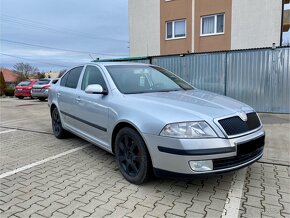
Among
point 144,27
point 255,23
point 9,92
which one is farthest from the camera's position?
point 9,92

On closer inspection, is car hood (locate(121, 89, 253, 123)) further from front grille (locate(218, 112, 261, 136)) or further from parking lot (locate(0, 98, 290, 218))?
parking lot (locate(0, 98, 290, 218))

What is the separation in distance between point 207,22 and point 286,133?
11.9 m

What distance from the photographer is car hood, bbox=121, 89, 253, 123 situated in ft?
10.1

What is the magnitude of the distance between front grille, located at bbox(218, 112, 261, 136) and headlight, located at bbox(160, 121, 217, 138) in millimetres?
196

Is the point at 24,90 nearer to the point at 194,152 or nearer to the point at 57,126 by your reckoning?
the point at 57,126

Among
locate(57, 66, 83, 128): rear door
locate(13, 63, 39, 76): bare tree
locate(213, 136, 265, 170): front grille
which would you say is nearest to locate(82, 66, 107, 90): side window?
locate(57, 66, 83, 128): rear door

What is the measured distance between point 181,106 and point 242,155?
0.92m

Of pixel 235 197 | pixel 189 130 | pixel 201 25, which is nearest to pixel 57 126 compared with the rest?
pixel 189 130

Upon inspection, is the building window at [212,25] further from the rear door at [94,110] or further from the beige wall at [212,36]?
the rear door at [94,110]

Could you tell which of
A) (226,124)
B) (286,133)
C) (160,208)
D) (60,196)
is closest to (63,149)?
(60,196)

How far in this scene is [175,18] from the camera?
17516 millimetres

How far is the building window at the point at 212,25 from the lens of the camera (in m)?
16.2

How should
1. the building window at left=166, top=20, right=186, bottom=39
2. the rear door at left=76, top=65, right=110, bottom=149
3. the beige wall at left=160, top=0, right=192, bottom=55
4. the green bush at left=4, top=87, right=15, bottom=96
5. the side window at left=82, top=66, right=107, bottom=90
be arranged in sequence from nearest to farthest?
the rear door at left=76, top=65, right=110, bottom=149
the side window at left=82, top=66, right=107, bottom=90
the beige wall at left=160, top=0, right=192, bottom=55
the building window at left=166, top=20, right=186, bottom=39
the green bush at left=4, top=87, right=15, bottom=96

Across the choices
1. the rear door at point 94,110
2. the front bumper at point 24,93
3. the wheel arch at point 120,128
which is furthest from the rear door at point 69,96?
the front bumper at point 24,93
